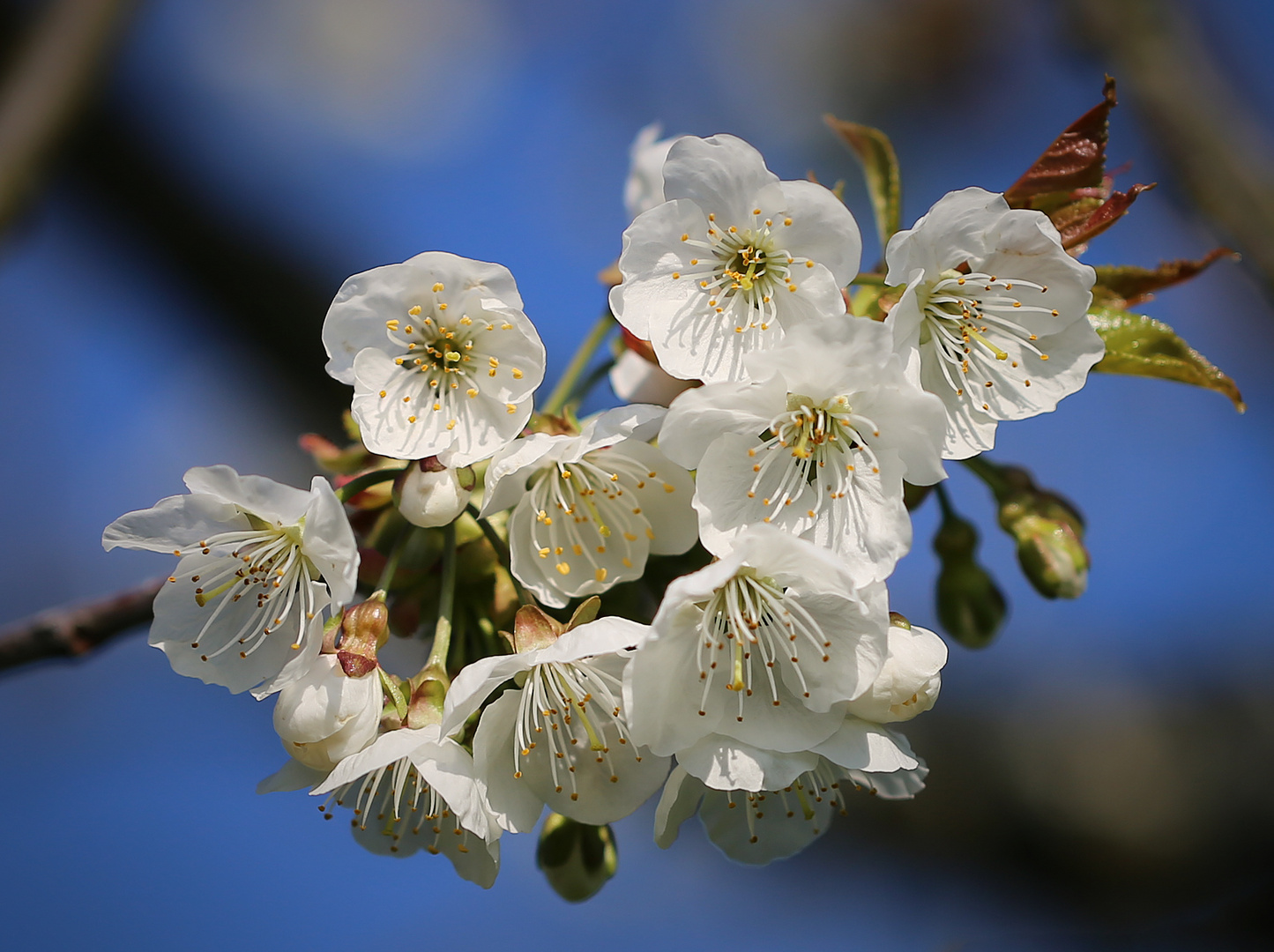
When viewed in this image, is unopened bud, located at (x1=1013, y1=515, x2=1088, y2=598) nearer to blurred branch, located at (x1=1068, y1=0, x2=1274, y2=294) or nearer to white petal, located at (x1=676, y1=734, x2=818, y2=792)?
white petal, located at (x1=676, y1=734, x2=818, y2=792)

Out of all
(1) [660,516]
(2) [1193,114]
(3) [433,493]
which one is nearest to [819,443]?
(1) [660,516]

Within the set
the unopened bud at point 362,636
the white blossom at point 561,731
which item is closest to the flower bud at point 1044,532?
the white blossom at point 561,731

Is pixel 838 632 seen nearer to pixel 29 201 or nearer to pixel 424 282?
pixel 424 282

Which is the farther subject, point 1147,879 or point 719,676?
point 1147,879

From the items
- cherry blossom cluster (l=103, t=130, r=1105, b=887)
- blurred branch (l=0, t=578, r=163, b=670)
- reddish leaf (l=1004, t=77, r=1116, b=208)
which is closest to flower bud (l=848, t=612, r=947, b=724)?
cherry blossom cluster (l=103, t=130, r=1105, b=887)

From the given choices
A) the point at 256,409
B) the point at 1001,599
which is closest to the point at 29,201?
the point at 256,409
